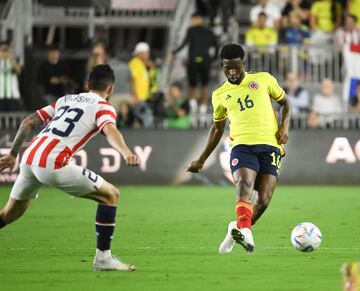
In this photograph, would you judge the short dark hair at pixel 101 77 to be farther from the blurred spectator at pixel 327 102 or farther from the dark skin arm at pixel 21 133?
the blurred spectator at pixel 327 102

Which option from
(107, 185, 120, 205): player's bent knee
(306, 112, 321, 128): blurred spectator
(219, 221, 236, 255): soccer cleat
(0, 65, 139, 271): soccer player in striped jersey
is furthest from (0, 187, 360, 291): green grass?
(306, 112, 321, 128): blurred spectator

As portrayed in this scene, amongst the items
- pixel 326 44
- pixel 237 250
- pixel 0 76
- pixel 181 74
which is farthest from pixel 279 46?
pixel 237 250

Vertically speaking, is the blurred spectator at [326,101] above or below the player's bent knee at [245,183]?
below

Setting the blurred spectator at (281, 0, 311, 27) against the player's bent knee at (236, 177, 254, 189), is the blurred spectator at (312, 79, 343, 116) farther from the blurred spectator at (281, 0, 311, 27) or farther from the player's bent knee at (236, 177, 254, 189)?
the player's bent knee at (236, 177, 254, 189)

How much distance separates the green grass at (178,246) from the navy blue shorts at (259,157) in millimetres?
890

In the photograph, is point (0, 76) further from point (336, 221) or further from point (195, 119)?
point (336, 221)

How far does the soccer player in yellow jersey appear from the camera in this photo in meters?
12.4

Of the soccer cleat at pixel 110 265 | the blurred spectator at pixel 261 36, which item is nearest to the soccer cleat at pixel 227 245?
the soccer cleat at pixel 110 265

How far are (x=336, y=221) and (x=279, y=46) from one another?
1001 centimetres

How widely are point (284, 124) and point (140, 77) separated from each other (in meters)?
12.6

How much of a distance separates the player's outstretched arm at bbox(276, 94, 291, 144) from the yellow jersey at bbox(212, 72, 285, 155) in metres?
0.06

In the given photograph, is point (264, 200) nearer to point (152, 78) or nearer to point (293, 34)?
point (152, 78)

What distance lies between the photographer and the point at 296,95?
977 inches

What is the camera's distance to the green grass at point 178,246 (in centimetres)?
1022
